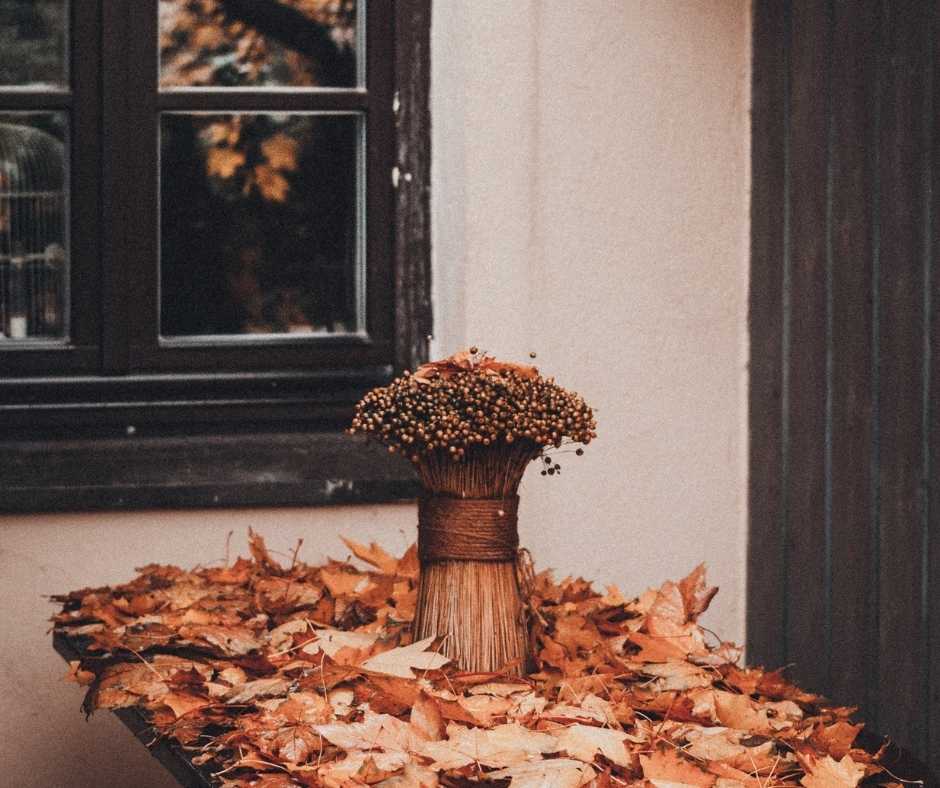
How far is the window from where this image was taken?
2.67 metres

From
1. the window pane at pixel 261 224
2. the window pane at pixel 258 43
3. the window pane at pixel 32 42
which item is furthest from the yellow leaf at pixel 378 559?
the window pane at pixel 32 42

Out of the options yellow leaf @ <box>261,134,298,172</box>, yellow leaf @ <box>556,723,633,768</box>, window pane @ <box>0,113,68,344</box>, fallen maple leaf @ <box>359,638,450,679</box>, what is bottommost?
yellow leaf @ <box>556,723,633,768</box>

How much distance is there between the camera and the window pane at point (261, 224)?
2.74 m

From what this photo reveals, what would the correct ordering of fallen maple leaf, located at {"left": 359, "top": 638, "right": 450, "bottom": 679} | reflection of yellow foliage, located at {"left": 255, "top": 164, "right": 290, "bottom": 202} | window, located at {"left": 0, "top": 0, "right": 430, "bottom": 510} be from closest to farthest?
fallen maple leaf, located at {"left": 359, "top": 638, "right": 450, "bottom": 679} → window, located at {"left": 0, "top": 0, "right": 430, "bottom": 510} → reflection of yellow foliage, located at {"left": 255, "top": 164, "right": 290, "bottom": 202}

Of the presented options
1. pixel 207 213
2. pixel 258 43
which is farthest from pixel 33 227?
pixel 258 43

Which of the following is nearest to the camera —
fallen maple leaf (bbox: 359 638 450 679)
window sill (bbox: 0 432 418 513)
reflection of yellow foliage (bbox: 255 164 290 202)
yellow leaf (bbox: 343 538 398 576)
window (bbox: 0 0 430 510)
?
fallen maple leaf (bbox: 359 638 450 679)

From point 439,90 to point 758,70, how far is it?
708mm

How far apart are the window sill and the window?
49mm

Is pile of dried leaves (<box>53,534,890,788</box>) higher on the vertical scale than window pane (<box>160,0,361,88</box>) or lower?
lower

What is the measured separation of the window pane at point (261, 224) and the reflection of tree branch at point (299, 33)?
3.8 inches

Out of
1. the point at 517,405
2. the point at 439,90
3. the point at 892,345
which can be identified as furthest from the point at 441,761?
the point at 439,90

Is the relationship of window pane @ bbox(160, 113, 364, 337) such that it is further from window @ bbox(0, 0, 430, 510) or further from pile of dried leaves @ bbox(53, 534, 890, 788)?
pile of dried leaves @ bbox(53, 534, 890, 788)

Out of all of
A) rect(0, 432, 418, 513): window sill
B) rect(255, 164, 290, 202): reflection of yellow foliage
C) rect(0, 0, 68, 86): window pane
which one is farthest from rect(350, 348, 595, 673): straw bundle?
rect(0, 0, 68, 86): window pane

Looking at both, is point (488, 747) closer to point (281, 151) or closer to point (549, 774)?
point (549, 774)
